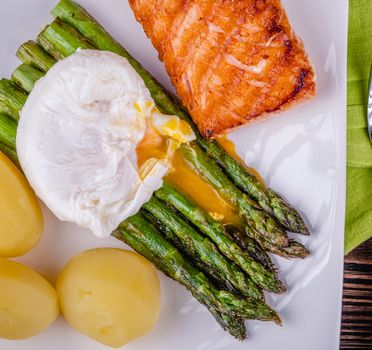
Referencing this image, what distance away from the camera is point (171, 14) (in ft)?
9.32

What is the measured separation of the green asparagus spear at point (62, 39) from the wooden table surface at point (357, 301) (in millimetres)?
1766

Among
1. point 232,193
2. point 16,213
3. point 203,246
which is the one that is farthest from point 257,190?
point 16,213

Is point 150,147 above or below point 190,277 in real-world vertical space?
above

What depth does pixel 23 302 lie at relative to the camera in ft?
9.07

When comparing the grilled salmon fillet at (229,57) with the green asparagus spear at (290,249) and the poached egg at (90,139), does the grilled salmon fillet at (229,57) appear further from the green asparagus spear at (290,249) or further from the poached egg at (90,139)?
the green asparagus spear at (290,249)

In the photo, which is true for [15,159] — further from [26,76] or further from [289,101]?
[289,101]

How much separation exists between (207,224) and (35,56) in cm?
116

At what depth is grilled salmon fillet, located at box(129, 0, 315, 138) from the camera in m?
2.76

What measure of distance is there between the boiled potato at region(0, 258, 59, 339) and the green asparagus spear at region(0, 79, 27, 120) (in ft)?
2.33

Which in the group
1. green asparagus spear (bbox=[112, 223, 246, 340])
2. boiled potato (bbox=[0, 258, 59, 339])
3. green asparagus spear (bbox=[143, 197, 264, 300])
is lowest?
boiled potato (bbox=[0, 258, 59, 339])

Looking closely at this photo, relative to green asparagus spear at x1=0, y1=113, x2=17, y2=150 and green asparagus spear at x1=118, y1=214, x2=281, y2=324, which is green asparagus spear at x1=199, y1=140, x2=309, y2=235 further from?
green asparagus spear at x1=0, y1=113, x2=17, y2=150

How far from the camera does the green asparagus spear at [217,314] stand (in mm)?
3002

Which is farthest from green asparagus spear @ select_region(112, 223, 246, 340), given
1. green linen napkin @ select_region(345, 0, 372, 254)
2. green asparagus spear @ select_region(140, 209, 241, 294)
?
green linen napkin @ select_region(345, 0, 372, 254)

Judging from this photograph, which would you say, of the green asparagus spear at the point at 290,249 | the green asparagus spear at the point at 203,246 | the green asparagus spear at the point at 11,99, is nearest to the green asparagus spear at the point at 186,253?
the green asparagus spear at the point at 203,246
